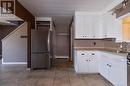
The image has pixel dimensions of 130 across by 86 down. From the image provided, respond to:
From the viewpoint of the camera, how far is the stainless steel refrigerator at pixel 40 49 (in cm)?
788

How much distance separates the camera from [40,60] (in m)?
7.94

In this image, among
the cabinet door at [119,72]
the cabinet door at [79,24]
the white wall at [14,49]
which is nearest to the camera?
the cabinet door at [119,72]

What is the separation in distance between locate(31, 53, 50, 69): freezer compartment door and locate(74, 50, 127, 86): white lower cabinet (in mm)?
1655

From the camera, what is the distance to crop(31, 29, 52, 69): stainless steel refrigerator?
310 inches

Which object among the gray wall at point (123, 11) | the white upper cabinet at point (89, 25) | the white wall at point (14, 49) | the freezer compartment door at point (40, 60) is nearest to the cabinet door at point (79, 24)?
the white upper cabinet at point (89, 25)

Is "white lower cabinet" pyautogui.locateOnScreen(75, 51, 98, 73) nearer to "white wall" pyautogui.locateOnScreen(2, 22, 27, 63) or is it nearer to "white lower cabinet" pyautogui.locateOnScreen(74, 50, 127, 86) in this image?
"white lower cabinet" pyautogui.locateOnScreen(74, 50, 127, 86)

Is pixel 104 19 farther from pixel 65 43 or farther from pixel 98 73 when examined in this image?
pixel 65 43

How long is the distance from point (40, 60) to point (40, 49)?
470mm

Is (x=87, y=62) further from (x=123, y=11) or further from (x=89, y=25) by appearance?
(x=123, y=11)

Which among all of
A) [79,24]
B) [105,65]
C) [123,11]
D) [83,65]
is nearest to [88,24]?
[79,24]

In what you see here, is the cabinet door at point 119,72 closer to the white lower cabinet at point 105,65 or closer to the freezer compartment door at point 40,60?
the white lower cabinet at point 105,65

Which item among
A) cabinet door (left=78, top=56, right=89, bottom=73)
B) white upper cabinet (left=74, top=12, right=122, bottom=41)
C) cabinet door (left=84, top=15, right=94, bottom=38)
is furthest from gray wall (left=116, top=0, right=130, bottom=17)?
cabinet door (left=78, top=56, right=89, bottom=73)

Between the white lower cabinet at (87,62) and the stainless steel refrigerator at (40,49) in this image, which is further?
the stainless steel refrigerator at (40,49)

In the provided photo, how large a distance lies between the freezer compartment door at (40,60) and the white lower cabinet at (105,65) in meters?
1.66
